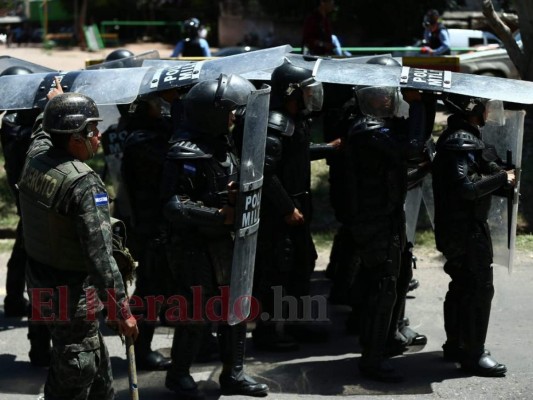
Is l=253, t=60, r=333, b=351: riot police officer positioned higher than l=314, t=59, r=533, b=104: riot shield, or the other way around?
l=314, t=59, r=533, b=104: riot shield

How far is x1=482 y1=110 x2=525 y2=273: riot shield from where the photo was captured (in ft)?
19.6

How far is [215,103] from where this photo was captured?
5.28 metres

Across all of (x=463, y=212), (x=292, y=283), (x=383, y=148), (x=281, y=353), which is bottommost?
(x=281, y=353)

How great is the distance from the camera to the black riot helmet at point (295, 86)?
5.98 metres

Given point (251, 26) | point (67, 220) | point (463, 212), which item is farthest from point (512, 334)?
point (251, 26)

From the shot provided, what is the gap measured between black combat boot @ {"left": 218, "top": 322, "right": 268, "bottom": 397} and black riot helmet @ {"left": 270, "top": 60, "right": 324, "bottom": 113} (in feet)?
4.83

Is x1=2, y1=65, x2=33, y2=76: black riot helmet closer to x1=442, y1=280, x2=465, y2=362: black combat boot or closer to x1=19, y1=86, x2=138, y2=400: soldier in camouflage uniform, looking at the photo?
x1=19, y1=86, x2=138, y2=400: soldier in camouflage uniform

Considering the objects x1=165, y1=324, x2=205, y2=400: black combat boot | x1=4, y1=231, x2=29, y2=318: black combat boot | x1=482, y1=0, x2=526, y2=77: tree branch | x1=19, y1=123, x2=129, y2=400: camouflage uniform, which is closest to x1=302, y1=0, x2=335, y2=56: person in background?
x1=482, y1=0, x2=526, y2=77: tree branch

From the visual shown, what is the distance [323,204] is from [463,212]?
4.35 meters

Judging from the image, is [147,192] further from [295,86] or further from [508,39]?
[508,39]

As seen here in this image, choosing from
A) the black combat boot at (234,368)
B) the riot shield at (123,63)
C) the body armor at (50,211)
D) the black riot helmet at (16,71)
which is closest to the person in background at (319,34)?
the riot shield at (123,63)

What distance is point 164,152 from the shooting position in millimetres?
6121

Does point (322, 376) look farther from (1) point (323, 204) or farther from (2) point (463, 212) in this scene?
(1) point (323, 204)

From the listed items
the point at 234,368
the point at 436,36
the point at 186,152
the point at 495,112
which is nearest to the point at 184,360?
the point at 234,368
